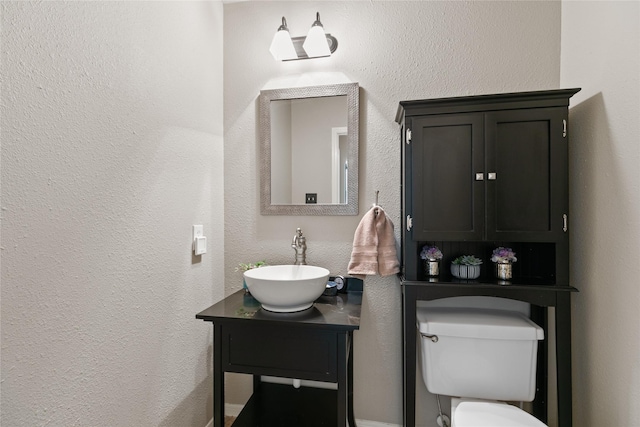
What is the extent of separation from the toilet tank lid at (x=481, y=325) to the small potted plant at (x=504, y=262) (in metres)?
0.21

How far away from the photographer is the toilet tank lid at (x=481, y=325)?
136cm

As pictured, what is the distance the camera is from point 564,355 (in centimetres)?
130

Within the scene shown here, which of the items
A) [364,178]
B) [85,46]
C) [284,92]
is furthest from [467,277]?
[85,46]

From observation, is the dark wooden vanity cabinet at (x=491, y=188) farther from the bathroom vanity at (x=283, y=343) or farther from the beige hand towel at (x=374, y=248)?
the bathroom vanity at (x=283, y=343)

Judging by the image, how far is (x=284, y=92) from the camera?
1.79 metres

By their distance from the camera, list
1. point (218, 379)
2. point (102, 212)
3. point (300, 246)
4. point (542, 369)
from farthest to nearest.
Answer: point (300, 246) < point (542, 369) < point (218, 379) < point (102, 212)

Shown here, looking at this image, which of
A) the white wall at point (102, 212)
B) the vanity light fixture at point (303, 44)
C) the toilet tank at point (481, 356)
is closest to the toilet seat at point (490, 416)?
the toilet tank at point (481, 356)

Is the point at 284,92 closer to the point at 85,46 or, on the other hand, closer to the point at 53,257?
the point at 85,46

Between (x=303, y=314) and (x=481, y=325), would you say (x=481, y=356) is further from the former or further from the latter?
(x=303, y=314)

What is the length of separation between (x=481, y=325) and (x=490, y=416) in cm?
35

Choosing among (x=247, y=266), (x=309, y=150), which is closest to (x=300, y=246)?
(x=247, y=266)

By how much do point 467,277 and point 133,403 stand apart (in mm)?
1494

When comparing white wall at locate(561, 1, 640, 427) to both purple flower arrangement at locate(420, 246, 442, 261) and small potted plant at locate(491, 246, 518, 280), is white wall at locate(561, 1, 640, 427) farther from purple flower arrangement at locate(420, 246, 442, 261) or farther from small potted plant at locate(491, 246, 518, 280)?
purple flower arrangement at locate(420, 246, 442, 261)

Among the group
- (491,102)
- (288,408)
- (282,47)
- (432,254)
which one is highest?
(282,47)
